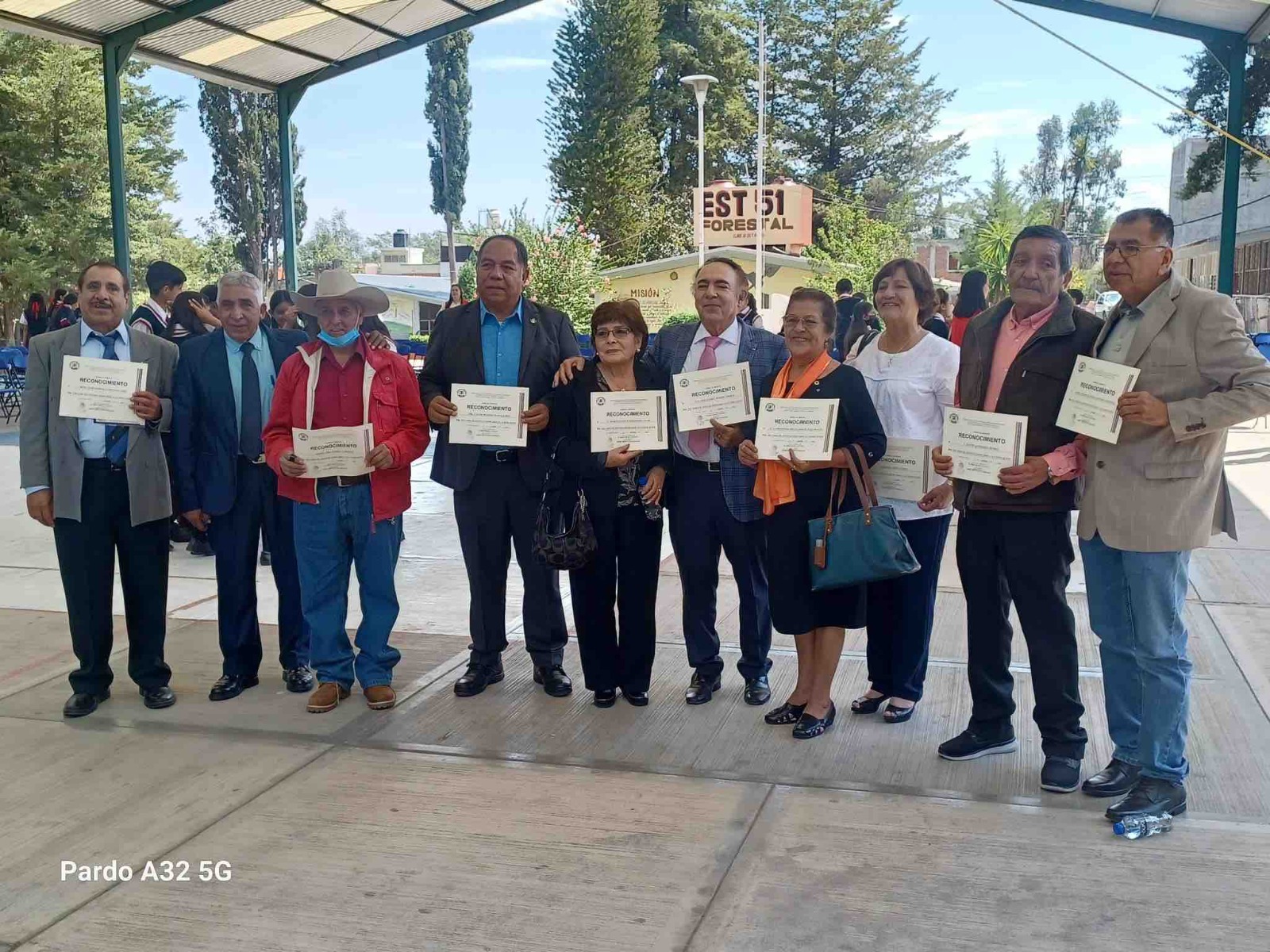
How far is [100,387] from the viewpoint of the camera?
4.67 meters

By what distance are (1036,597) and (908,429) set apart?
0.85 metres

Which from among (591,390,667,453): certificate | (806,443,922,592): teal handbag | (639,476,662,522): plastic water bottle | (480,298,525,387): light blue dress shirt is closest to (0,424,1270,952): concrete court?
(806,443,922,592): teal handbag

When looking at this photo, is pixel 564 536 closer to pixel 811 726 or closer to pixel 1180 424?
pixel 811 726

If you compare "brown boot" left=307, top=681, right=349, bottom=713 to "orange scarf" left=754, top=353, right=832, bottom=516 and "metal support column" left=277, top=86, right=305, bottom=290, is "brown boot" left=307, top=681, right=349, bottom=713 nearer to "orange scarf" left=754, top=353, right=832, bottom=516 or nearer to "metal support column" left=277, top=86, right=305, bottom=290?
"orange scarf" left=754, top=353, right=832, bottom=516

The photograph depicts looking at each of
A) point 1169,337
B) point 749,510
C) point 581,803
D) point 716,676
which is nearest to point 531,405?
point 749,510

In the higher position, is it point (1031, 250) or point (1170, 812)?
point (1031, 250)

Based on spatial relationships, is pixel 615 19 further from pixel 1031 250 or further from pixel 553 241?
pixel 1031 250

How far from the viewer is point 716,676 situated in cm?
514

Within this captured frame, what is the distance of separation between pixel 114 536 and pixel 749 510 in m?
2.65

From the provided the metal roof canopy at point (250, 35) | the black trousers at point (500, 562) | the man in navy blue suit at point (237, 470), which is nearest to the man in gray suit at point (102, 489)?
the man in navy blue suit at point (237, 470)

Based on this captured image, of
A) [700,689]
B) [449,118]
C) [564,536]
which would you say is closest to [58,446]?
[564,536]

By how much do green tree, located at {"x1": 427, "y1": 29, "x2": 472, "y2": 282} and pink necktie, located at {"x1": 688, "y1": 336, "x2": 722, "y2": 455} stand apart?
5013 centimetres

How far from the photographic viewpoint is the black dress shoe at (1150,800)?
370cm

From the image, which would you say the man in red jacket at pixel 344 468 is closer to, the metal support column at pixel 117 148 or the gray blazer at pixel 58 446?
the gray blazer at pixel 58 446
